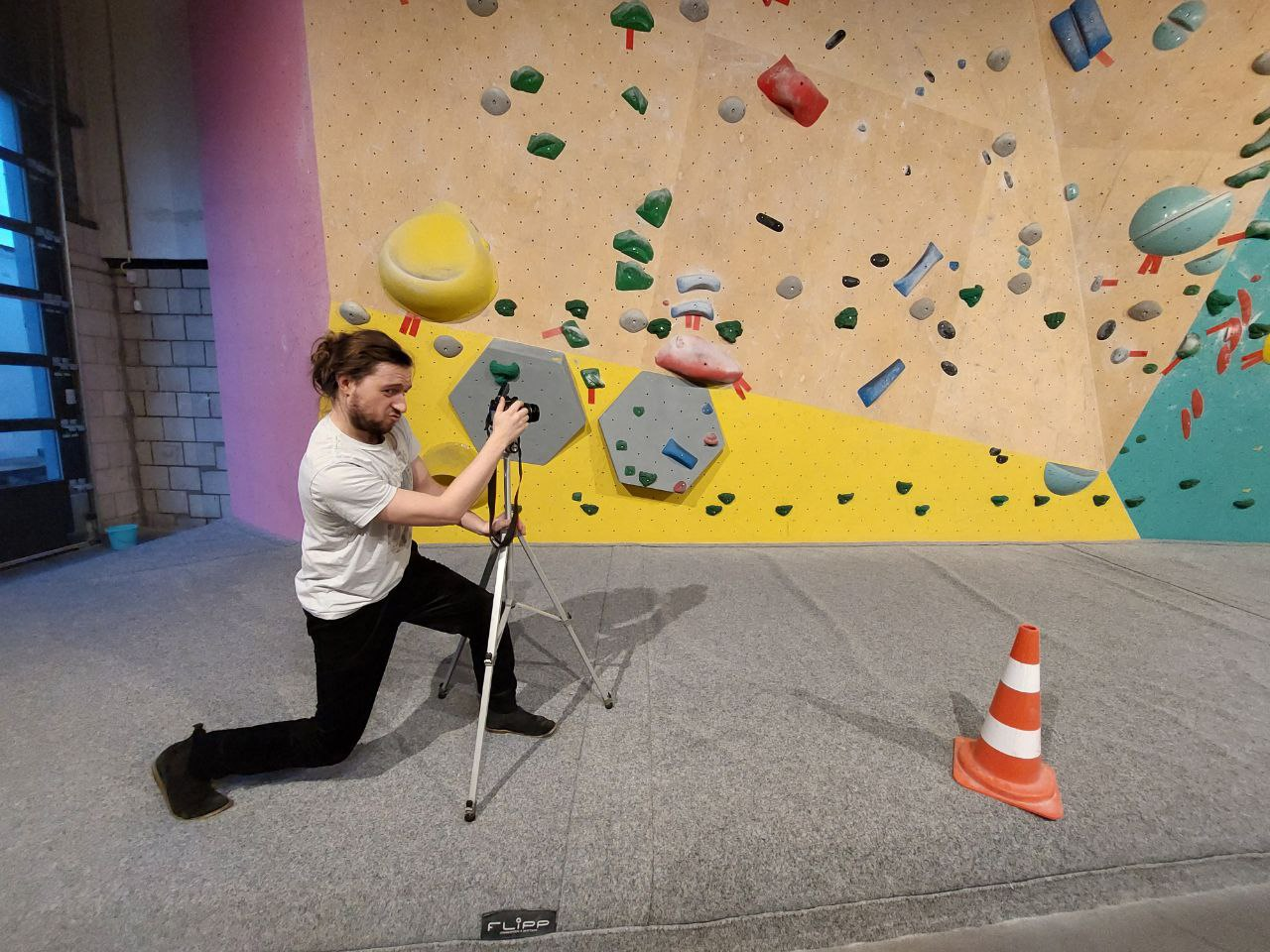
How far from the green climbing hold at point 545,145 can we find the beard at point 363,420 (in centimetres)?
180

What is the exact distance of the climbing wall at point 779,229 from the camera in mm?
2332

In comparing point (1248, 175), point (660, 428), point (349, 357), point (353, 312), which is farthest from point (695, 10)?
point (1248, 175)

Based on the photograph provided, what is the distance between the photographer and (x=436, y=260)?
2.41 meters

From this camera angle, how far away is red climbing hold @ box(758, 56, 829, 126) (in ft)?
7.79

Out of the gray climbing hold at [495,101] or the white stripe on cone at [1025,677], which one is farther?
the gray climbing hold at [495,101]

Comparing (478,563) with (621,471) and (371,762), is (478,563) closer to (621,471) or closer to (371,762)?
(621,471)

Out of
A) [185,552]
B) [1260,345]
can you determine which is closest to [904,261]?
[1260,345]

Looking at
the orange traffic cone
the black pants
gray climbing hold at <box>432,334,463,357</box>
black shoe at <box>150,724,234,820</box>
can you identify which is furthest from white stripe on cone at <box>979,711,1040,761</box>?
gray climbing hold at <box>432,334,463,357</box>

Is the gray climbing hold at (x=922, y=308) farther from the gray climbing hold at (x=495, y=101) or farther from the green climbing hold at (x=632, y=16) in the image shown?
the gray climbing hold at (x=495, y=101)

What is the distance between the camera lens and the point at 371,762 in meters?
1.31

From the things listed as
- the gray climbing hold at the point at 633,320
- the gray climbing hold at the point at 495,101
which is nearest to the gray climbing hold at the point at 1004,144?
the gray climbing hold at the point at 633,320

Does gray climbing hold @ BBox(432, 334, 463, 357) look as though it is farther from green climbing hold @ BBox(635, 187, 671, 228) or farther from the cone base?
the cone base

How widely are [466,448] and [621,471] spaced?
0.77m

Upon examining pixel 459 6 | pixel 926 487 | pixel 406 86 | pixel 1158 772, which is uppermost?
pixel 459 6
